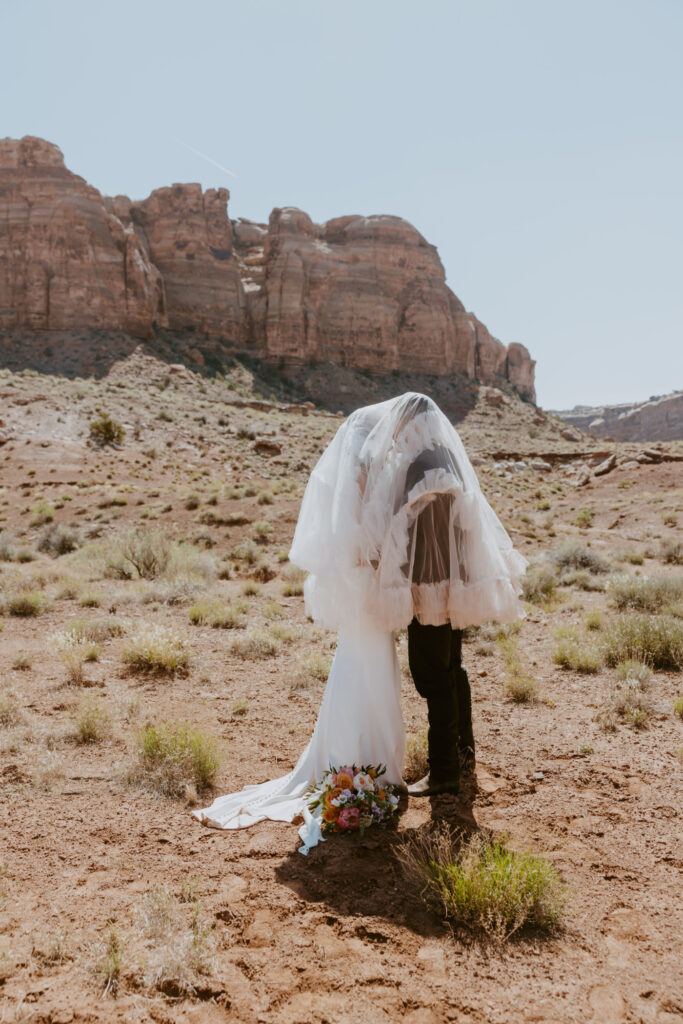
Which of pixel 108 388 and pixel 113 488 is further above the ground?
Answer: pixel 108 388

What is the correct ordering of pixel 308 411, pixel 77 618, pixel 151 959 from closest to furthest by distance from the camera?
pixel 151 959 < pixel 77 618 < pixel 308 411

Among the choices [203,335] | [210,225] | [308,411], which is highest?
[210,225]

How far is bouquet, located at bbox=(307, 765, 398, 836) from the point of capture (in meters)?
3.11

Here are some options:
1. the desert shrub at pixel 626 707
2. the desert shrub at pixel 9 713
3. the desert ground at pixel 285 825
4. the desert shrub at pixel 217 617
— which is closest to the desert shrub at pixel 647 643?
the desert ground at pixel 285 825

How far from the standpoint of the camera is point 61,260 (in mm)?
46438

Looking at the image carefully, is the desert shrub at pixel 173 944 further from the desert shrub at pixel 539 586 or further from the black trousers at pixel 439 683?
the desert shrub at pixel 539 586

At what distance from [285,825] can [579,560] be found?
979cm

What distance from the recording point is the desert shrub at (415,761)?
386cm

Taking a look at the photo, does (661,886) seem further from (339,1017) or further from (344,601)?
(344,601)

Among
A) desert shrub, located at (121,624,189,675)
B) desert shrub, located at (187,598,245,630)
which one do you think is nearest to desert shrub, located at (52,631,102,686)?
desert shrub, located at (121,624,189,675)

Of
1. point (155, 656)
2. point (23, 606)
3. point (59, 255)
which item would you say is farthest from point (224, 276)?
point (155, 656)

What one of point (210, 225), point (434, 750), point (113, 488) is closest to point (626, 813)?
point (434, 750)

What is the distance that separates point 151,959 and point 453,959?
1.10 metres

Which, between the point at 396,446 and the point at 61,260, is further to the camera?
the point at 61,260
